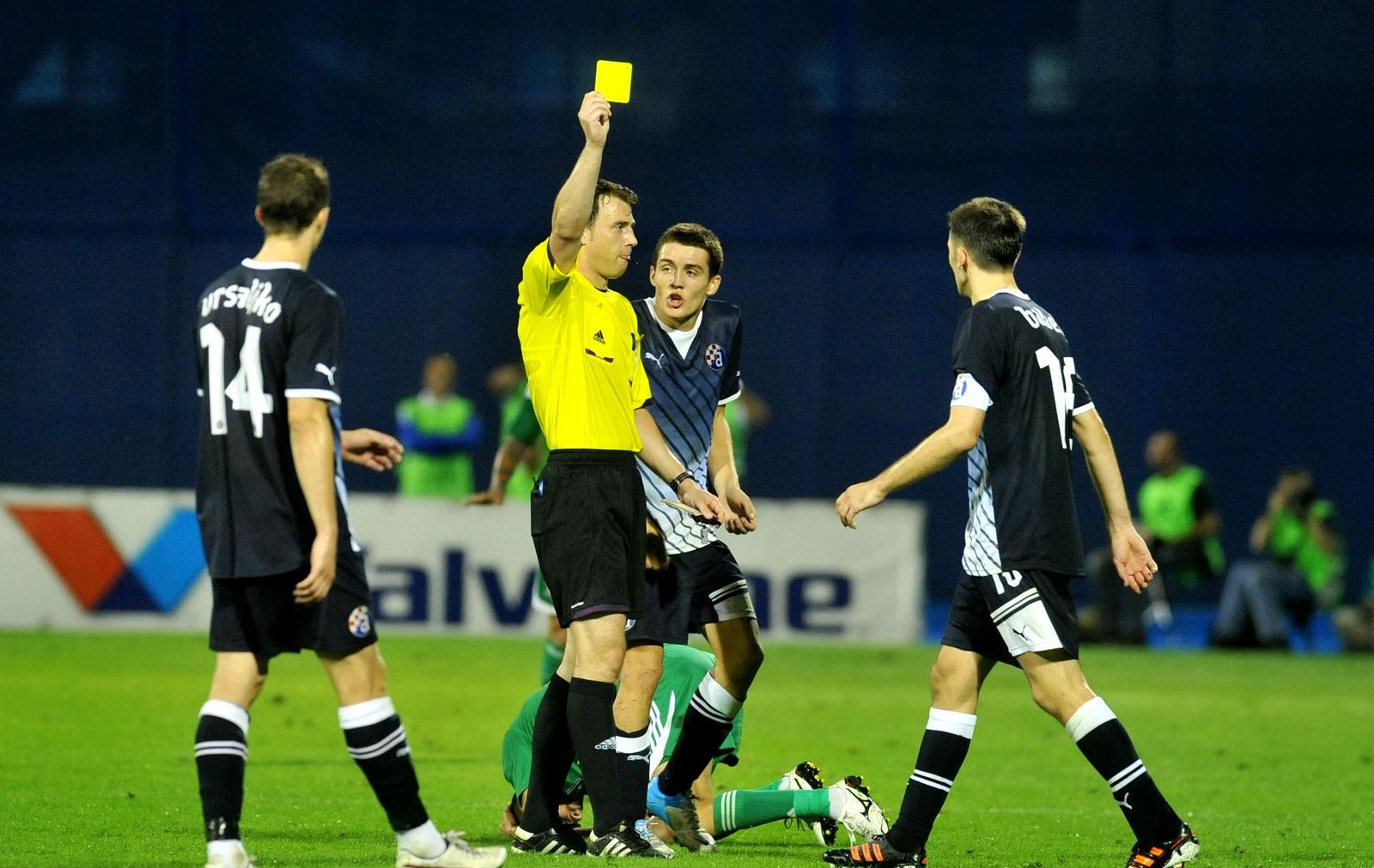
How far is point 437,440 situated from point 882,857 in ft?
40.4

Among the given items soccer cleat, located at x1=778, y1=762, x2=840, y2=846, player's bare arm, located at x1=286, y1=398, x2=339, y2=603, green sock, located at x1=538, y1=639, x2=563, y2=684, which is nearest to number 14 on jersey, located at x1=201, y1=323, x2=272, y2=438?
player's bare arm, located at x1=286, y1=398, x2=339, y2=603

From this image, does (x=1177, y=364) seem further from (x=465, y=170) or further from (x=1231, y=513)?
(x=465, y=170)

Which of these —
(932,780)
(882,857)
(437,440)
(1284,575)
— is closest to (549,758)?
(882,857)

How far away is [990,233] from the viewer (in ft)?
18.8

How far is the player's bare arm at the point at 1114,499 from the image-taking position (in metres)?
5.73

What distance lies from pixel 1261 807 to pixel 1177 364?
1413 centimetres

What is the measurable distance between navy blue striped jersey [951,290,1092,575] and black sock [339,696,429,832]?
176 centimetres

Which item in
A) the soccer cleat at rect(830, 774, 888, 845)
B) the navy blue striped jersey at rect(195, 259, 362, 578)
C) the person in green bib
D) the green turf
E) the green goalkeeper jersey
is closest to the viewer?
the navy blue striped jersey at rect(195, 259, 362, 578)

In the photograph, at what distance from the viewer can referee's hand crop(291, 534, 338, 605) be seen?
15.9 ft

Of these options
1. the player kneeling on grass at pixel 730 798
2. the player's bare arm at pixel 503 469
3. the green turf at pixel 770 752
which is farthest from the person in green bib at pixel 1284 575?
the player kneeling on grass at pixel 730 798

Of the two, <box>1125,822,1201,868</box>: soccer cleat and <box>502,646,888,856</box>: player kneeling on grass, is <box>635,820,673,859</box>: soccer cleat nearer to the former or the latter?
<box>502,646,888,856</box>: player kneeling on grass

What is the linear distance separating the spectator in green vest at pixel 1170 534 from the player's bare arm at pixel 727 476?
1008 cm

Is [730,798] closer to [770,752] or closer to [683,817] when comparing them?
[683,817]

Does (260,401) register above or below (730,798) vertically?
above
